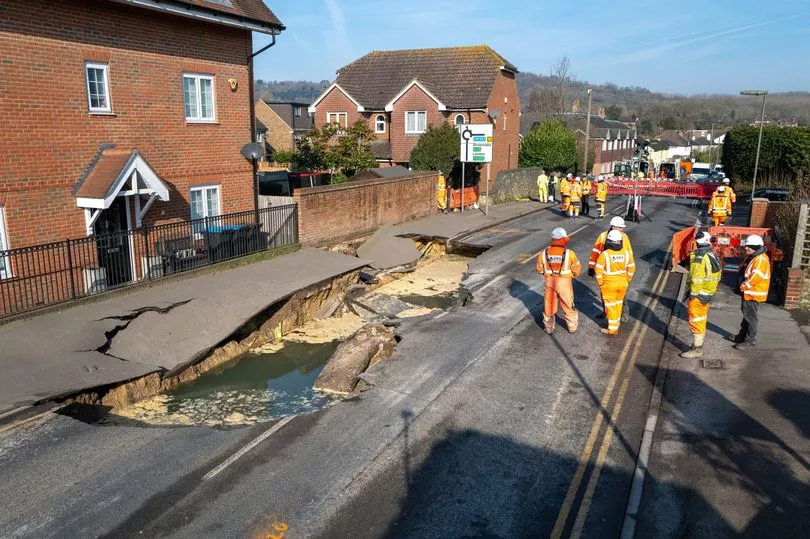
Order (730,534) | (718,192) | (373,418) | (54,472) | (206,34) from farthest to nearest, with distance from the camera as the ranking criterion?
1. (718,192)
2. (206,34)
3. (373,418)
4. (54,472)
5. (730,534)

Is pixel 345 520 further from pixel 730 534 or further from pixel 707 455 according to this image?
pixel 707 455

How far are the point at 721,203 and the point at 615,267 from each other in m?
11.9

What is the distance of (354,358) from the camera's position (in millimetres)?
10414

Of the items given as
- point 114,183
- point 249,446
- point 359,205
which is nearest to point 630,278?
point 249,446

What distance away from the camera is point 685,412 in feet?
28.2

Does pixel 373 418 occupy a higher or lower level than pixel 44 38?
lower

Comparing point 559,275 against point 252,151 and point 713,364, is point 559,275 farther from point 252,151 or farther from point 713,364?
point 252,151

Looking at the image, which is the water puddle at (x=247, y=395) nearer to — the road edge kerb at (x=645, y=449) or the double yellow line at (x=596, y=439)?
the double yellow line at (x=596, y=439)

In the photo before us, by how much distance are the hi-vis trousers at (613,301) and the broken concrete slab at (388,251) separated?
6.72m

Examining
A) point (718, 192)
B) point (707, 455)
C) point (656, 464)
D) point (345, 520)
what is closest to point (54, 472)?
point (345, 520)

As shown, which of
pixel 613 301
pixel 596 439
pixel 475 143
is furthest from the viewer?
pixel 475 143

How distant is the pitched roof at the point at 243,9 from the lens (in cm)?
1498

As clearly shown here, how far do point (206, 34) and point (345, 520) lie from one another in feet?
43.9

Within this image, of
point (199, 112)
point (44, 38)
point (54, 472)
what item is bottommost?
point (54, 472)
